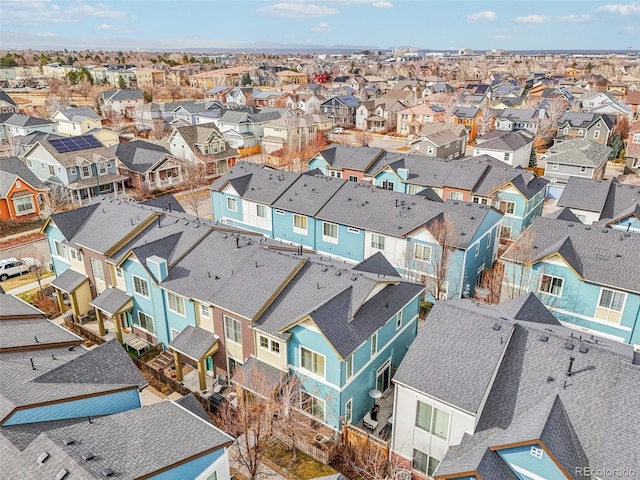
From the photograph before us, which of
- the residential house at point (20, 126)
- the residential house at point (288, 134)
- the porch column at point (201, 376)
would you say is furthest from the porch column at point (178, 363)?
the residential house at point (20, 126)

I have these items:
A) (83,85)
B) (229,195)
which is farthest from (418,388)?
(83,85)

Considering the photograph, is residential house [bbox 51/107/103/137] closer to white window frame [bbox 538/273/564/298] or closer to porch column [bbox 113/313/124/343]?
porch column [bbox 113/313/124/343]

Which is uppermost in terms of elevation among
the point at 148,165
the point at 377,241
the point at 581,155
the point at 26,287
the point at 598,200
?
the point at 581,155

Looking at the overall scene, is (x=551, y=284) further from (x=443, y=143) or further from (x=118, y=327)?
(x=443, y=143)

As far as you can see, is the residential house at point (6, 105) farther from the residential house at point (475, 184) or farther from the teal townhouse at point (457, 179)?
the residential house at point (475, 184)

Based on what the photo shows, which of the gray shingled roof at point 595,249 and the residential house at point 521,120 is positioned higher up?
the residential house at point 521,120

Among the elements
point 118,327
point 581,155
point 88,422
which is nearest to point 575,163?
point 581,155
